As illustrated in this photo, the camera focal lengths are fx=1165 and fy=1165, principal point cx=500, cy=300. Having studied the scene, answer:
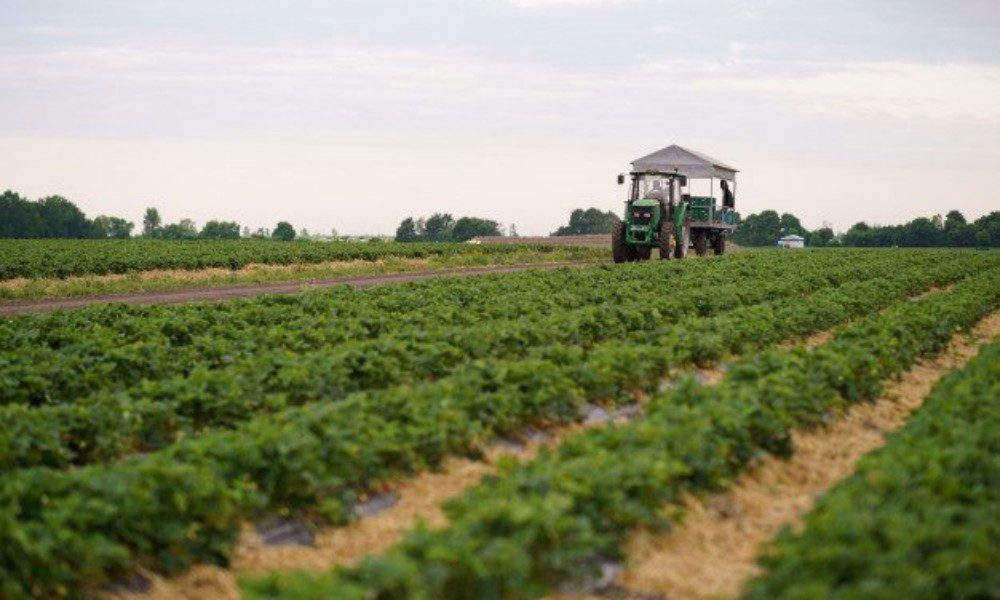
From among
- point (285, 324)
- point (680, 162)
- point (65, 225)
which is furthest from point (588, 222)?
point (285, 324)

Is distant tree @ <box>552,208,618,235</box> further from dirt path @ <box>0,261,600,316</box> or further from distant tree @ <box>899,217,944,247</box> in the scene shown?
Answer: dirt path @ <box>0,261,600,316</box>

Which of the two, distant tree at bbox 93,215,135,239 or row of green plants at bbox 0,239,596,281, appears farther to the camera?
distant tree at bbox 93,215,135,239

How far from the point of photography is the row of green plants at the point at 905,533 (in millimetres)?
5613

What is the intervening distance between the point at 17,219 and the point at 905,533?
90.5 m

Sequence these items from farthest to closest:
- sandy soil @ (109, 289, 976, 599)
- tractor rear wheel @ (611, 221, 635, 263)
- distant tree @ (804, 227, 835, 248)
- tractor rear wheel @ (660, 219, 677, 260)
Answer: distant tree @ (804, 227, 835, 248) → tractor rear wheel @ (611, 221, 635, 263) → tractor rear wheel @ (660, 219, 677, 260) → sandy soil @ (109, 289, 976, 599)

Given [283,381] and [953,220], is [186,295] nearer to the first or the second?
[283,381]

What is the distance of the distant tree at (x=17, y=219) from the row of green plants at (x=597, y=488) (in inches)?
3308

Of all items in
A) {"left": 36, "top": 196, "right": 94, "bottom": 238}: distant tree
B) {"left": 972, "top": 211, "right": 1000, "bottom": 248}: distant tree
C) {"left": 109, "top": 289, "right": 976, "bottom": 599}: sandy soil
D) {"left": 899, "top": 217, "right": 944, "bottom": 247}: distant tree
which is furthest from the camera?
{"left": 899, "top": 217, "right": 944, "bottom": 247}: distant tree

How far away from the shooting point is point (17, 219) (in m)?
87.5

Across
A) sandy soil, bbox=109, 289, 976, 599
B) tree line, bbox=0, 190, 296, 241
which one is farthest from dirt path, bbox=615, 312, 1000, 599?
tree line, bbox=0, 190, 296, 241

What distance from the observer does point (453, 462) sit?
30.2 ft

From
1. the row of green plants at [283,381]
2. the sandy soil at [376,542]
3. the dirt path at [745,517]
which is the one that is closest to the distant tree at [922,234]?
the row of green plants at [283,381]

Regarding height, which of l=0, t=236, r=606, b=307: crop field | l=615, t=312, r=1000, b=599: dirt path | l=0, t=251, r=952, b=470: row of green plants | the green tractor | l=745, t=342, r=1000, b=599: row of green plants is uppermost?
the green tractor

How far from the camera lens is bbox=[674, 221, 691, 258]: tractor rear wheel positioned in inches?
1334
